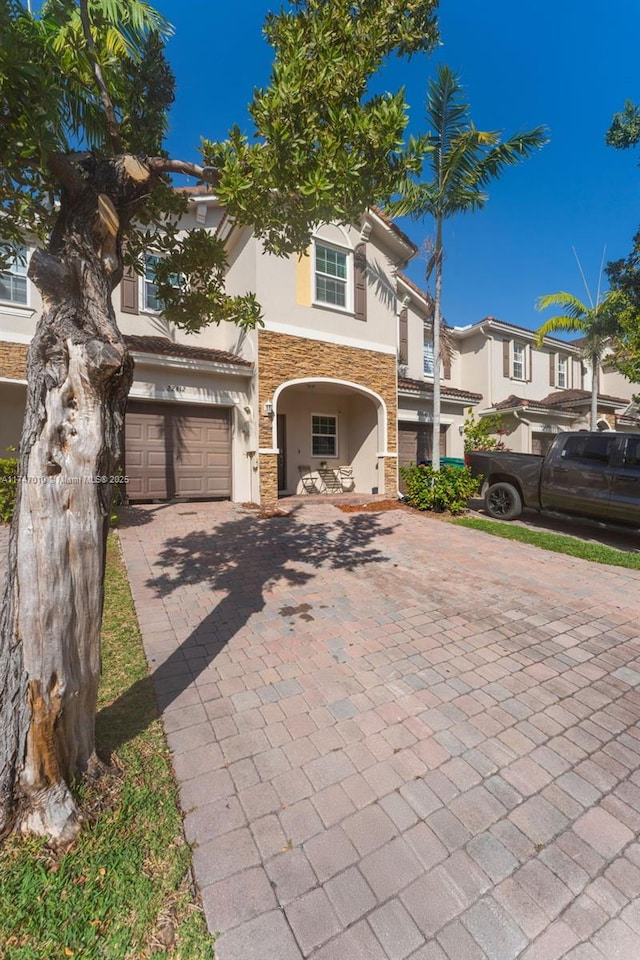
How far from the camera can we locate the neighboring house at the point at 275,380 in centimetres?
963

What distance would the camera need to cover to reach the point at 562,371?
20.9 m

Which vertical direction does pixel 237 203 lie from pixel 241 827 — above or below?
above

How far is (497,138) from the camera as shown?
8.83 metres

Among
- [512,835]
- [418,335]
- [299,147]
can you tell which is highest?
[418,335]

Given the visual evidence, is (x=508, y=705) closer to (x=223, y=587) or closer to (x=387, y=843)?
(x=387, y=843)

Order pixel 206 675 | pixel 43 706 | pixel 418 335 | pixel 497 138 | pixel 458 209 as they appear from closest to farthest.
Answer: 1. pixel 43 706
2. pixel 206 675
3. pixel 497 138
4. pixel 458 209
5. pixel 418 335

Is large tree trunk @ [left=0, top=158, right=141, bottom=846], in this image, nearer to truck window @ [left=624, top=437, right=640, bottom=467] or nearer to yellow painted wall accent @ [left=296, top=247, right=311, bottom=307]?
truck window @ [left=624, top=437, right=640, bottom=467]

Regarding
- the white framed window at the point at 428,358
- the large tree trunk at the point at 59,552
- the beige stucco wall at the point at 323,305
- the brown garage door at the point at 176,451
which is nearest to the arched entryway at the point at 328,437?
the beige stucco wall at the point at 323,305

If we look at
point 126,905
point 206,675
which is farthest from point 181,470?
point 126,905

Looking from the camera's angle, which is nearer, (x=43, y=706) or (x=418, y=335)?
(x=43, y=706)

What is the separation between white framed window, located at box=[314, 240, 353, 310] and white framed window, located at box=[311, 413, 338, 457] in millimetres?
3603

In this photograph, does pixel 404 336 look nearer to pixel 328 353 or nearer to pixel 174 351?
pixel 328 353

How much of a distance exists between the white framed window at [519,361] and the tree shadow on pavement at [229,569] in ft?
45.6

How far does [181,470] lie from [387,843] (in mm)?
9343
